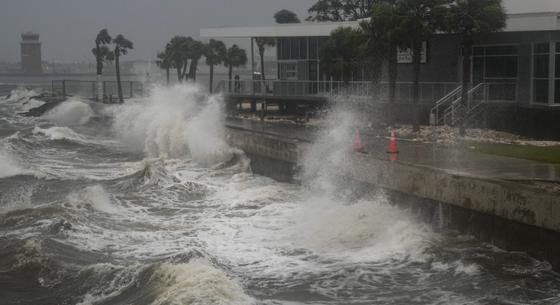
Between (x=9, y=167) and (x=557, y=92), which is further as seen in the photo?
(x=9, y=167)

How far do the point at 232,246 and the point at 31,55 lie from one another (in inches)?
6075

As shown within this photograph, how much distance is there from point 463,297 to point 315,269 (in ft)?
8.30

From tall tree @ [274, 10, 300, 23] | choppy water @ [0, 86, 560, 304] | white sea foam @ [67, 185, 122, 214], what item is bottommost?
choppy water @ [0, 86, 560, 304]

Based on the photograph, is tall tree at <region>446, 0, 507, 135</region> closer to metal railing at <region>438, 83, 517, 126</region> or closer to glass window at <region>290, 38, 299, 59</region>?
metal railing at <region>438, 83, 517, 126</region>

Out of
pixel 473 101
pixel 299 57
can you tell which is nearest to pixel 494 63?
pixel 473 101

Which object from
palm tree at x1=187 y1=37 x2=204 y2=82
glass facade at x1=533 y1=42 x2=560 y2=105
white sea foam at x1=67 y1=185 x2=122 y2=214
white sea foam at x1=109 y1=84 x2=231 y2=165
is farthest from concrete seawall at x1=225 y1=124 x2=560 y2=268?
palm tree at x1=187 y1=37 x2=204 y2=82

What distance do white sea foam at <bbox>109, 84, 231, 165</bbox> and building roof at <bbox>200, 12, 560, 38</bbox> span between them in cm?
484

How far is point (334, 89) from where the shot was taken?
33.5m

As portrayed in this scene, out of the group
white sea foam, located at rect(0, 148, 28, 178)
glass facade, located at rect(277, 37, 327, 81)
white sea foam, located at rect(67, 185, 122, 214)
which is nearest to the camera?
white sea foam, located at rect(67, 185, 122, 214)

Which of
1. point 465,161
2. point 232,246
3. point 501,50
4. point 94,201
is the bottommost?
point 232,246

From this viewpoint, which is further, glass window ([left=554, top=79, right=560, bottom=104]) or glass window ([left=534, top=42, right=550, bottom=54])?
glass window ([left=534, top=42, right=550, bottom=54])

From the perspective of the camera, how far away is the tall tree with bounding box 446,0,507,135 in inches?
947

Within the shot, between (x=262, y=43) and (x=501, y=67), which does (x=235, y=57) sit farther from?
(x=501, y=67)

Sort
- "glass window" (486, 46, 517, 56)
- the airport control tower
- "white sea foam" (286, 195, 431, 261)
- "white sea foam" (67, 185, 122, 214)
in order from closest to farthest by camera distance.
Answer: "white sea foam" (286, 195, 431, 261)
"white sea foam" (67, 185, 122, 214)
"glass window" (486, 46, 517, 56)
the airport control tower
